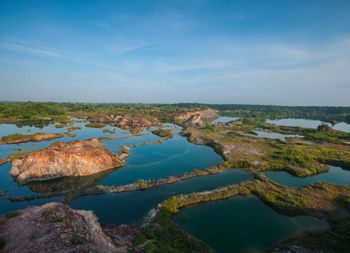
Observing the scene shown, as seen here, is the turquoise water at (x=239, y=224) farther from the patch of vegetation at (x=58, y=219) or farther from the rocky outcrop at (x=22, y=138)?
the rocky outcrop at (x=22, y=138)

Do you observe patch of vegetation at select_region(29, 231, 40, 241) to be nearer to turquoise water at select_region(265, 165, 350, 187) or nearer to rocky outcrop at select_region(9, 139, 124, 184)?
rocky outcrop at select_region(9, 139, 124, 184)

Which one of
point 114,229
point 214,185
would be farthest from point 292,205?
point 114,229

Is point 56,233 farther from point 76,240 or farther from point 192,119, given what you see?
point 192,119

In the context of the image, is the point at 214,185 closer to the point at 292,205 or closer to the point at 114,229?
the point at 292,205

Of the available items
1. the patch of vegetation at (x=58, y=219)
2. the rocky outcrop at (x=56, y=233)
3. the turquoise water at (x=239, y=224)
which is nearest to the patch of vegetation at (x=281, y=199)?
the turquoise water at (x=239, y=224)

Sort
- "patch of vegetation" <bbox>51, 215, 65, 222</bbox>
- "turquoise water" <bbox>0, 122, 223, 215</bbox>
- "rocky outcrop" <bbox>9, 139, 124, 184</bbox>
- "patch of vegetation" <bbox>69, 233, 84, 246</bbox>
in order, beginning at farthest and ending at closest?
"rocky outcrop" <bbox>9, 139, 124, 184</bbox>
"turquoise water" <bbox>0, 122, 223, 215</bbox>
"patch of vegetation" <bbox>51, 215, 65, 222</bbox>
"patch of vegetation" <bbox>69, 233, 84, 246</bbox>

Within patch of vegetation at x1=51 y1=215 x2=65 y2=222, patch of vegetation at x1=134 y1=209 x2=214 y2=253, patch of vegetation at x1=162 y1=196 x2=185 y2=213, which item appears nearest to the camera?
patch of vegetation at x1=51 y1=215 x2=65 y2=222

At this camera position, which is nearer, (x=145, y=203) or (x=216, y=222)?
(x=216, y=222)

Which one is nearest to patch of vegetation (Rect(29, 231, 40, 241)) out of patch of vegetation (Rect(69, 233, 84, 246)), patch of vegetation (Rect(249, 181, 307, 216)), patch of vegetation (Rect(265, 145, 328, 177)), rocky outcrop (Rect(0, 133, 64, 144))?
patch of vegetation (Rect(69, 233, 84, 246))
